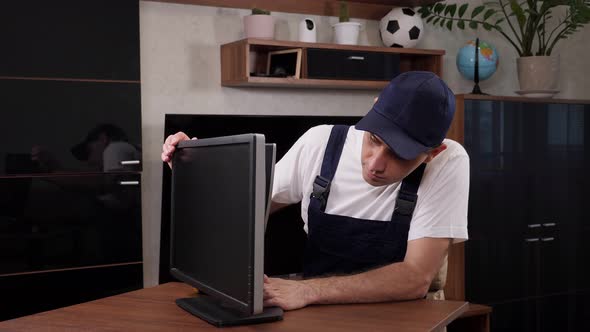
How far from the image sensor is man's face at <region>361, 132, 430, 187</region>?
1801mm

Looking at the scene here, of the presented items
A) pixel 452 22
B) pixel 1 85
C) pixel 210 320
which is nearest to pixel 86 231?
pixel 1 85

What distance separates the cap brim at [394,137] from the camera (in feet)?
5.65

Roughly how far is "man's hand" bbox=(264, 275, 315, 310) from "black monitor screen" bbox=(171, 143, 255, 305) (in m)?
0.13

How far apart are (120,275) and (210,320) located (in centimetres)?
225

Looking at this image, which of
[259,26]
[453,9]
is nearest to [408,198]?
[259,26]

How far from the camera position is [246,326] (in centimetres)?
155

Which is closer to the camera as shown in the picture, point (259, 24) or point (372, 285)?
point (372, 285)

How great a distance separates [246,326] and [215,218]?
237 mm

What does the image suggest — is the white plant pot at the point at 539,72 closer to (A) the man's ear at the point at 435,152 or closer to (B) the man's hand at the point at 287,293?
(A) the man's ear at the point at 435,152

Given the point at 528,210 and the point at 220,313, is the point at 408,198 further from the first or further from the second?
the point at 528,210

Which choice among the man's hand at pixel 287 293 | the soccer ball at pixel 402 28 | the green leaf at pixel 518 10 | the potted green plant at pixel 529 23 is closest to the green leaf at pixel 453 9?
the potted green plant at pixel 529 23

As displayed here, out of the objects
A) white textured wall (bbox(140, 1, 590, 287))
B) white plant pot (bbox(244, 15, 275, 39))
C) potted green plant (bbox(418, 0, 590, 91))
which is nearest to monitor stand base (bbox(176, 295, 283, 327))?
white textured wall (bbox(140, 1, 590, 287))

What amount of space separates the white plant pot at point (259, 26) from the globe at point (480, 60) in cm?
136

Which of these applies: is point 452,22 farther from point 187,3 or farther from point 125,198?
point 125,198
